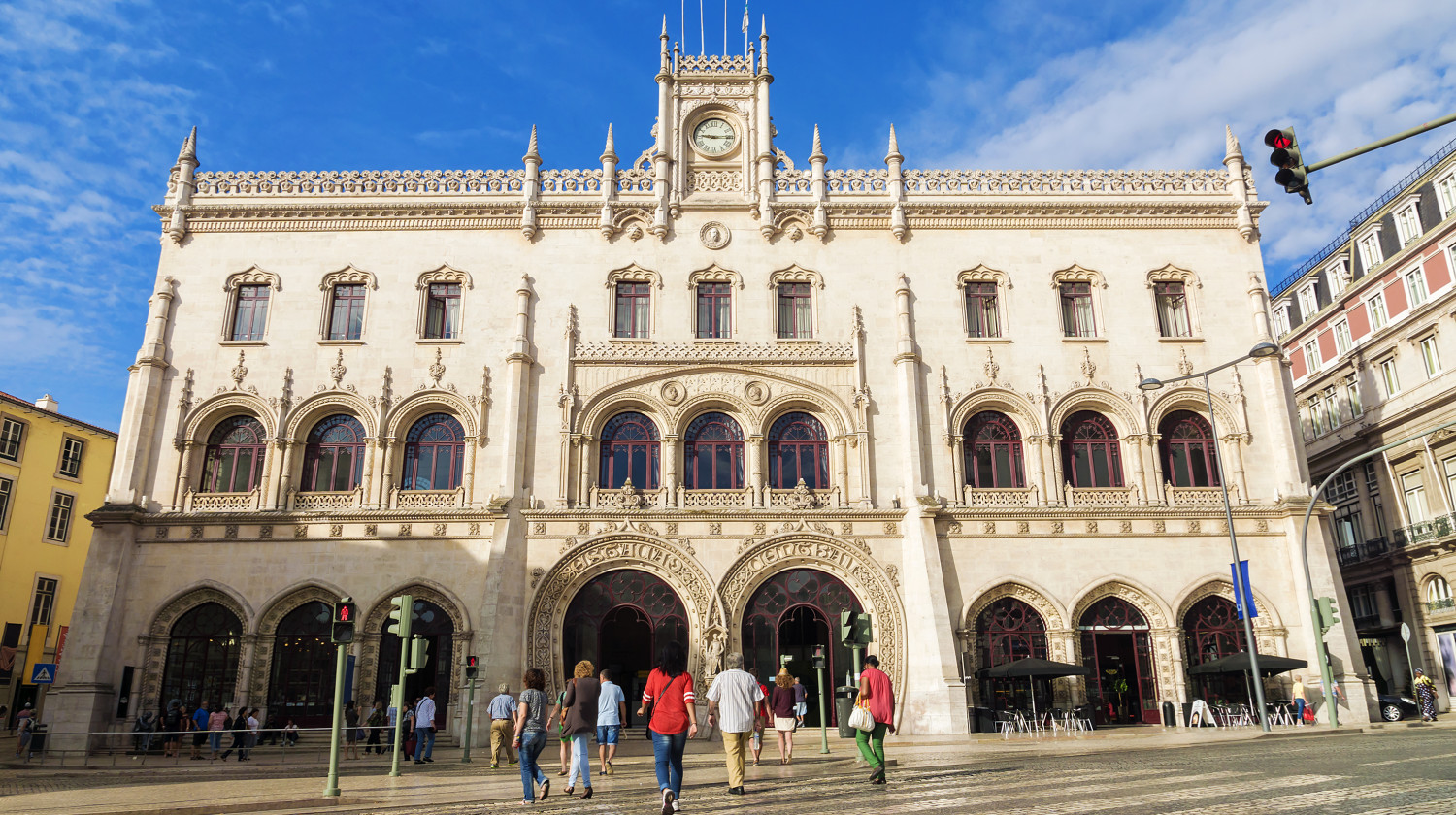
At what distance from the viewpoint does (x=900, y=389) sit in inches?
1236

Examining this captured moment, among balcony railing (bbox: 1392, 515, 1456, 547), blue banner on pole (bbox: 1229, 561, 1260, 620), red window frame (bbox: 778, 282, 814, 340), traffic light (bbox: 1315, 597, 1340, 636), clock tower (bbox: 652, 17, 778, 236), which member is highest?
clock tower (bbox: 652, 17, 778, 236)

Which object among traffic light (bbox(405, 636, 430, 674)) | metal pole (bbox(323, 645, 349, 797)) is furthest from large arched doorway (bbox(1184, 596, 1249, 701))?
metal pole (bbox(323, 645, 349, 797))

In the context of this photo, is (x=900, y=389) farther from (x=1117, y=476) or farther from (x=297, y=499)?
(x=297, y=499)

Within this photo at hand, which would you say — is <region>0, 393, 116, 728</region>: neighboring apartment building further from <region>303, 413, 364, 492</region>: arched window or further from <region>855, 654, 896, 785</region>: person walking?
<region>855, 654, 896, 785</region>: person walking

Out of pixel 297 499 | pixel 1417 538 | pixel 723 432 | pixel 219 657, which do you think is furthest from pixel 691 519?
pixel 1417 538

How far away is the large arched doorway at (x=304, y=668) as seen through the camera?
94.7 feet

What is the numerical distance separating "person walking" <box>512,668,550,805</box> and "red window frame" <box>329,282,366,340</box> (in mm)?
→ 21622

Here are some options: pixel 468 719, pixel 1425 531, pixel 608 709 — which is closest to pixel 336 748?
pixel 608 709

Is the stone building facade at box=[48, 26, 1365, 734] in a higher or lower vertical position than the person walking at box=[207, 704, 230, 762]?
higher

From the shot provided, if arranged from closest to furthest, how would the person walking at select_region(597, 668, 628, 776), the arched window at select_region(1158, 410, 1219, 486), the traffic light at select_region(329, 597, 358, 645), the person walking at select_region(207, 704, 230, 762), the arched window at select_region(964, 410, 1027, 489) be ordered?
the person walking at select_region(597, 668, 628, 776) → the traffic light at select_region(329, 597, 358, 645) → the person walking at select_region(207, 704, 230, 762) → the arched window at select_region(964, 410, 1027, 489) → the arched window at select_region(1158, 410, 1219, 486)

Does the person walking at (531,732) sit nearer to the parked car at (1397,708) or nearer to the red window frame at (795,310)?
the red window frame at (795,310)

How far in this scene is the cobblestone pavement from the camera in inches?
430

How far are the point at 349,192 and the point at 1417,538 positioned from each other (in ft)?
137

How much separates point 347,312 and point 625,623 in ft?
46.1
